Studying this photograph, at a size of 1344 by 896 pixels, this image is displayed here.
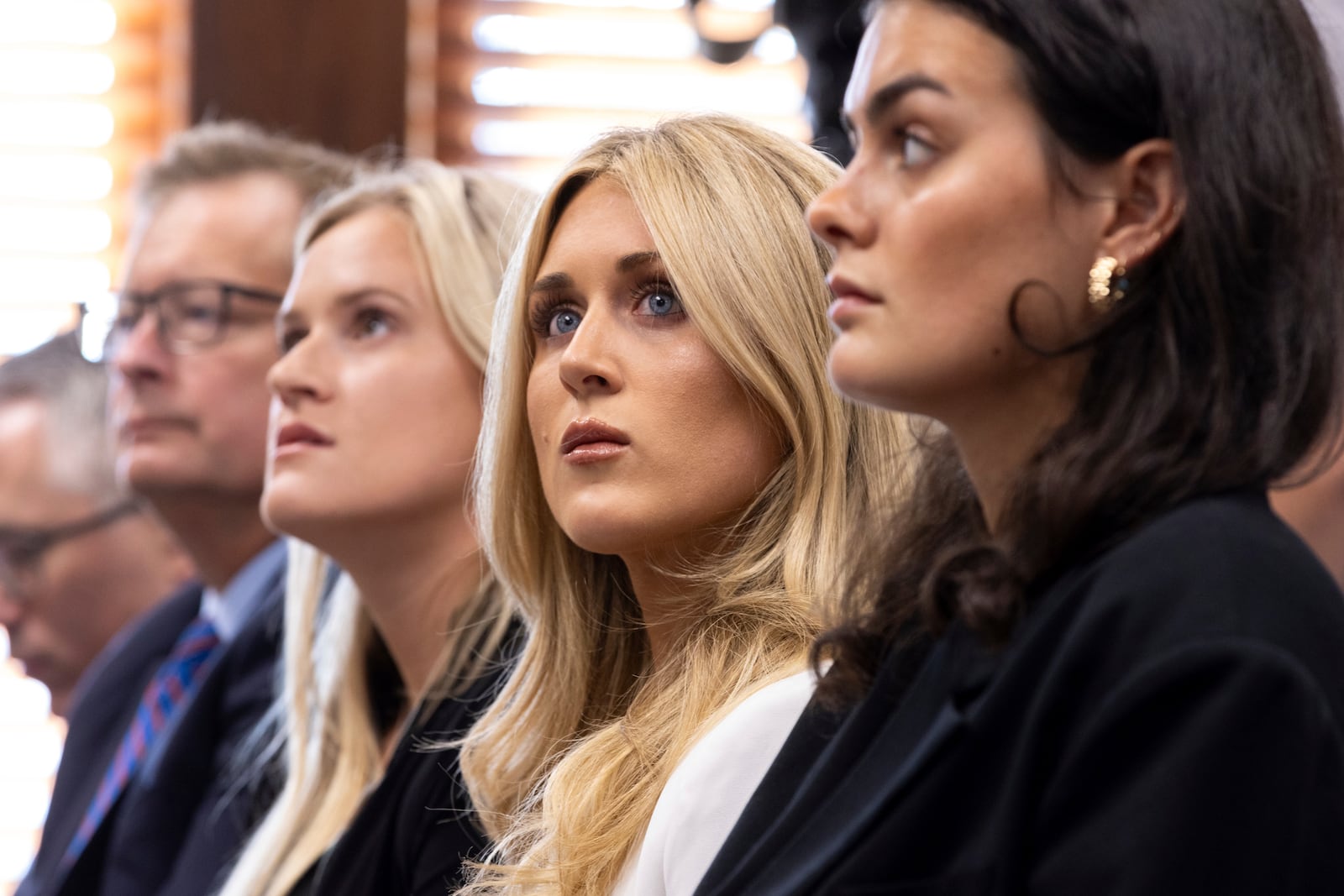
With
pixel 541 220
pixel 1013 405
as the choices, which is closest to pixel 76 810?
pixel 541 220

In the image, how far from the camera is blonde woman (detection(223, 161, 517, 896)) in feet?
6.29

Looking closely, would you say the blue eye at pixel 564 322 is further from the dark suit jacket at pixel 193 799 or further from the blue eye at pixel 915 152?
the dark suit jacket at pixel 193 799

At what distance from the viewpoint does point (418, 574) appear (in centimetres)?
205

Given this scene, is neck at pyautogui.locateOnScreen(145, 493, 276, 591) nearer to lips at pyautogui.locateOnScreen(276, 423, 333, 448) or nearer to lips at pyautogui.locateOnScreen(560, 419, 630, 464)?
lips at pyautogui.locateOnScreen(276, 423, 333, 448)

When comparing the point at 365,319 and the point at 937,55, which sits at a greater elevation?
the point at 937,55

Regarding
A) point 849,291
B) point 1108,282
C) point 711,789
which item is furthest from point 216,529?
point 1108,282

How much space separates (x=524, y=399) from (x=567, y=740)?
344 mm

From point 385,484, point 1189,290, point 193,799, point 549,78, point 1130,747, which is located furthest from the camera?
point 549,78

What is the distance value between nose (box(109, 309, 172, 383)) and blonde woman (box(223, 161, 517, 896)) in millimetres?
586

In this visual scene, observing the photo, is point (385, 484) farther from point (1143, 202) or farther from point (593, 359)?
point (1143, 202)

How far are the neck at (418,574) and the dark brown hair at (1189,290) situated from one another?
1.12 metres

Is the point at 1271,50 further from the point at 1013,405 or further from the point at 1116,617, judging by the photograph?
the point at 1116,617

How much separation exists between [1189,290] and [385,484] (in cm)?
122

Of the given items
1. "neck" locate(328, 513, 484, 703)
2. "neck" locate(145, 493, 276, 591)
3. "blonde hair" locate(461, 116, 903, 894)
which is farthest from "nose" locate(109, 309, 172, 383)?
"blonde hair" locate(461, 116, 903, 894)
